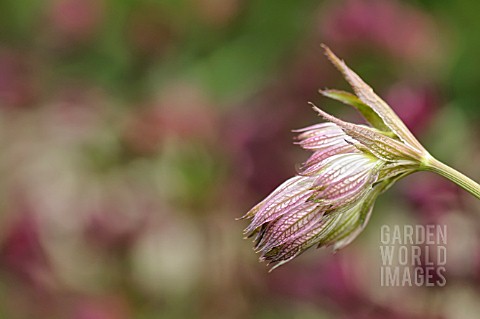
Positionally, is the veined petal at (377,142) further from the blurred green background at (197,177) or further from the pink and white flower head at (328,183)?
the blurred green background at (197,177)

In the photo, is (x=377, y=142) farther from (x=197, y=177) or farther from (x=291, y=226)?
(x=197, y=177)

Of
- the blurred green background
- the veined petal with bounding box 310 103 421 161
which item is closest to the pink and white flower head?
the veined petal with bounding box 310 103 421 161

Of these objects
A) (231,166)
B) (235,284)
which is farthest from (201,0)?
(235,284)

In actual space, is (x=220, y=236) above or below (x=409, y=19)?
below

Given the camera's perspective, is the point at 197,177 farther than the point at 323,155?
Yes

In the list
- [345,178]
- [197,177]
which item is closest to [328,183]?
[345,178]

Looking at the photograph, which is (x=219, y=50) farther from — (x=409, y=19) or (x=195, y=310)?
(x=195, y=310)
